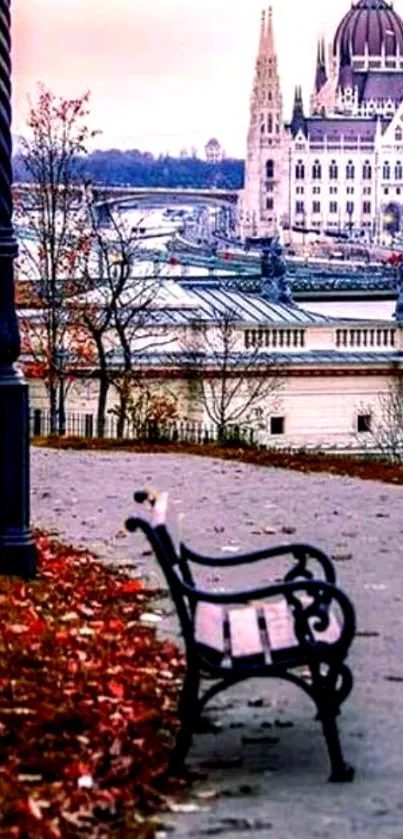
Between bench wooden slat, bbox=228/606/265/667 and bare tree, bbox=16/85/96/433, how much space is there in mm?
23101

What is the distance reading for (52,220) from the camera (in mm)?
32406

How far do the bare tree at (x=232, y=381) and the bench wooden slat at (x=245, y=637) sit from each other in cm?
2450

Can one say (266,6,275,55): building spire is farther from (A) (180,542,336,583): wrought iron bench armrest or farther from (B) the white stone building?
(A) (180,542,336,583): wrought iron bench armrest

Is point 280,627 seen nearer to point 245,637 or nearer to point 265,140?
point 245,637

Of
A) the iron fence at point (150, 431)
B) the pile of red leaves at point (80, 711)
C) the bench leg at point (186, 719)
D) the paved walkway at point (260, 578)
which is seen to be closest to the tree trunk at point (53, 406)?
the iron fence at point (150, 431)

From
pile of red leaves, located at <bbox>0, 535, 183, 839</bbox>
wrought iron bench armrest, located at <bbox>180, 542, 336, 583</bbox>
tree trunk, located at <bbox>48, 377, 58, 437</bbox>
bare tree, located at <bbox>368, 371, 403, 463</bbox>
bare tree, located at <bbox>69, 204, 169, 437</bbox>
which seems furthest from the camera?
bare tree, located at <bbox>368, 371, 403, 463</bbox>

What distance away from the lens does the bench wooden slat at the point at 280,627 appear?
5859mm

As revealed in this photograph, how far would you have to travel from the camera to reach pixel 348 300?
268 feet

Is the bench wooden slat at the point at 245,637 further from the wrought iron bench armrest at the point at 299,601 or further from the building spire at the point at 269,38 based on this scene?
the building spire at the point at 269,38

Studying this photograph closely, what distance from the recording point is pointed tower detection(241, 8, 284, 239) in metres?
194

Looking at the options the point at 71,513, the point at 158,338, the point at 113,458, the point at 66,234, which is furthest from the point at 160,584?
the point at 158,338

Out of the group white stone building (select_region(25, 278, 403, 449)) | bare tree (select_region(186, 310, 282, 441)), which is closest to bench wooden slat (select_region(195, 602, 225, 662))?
white stone building (select_region(25, 278, 403, 449))

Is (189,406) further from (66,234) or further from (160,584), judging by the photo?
(160,584)

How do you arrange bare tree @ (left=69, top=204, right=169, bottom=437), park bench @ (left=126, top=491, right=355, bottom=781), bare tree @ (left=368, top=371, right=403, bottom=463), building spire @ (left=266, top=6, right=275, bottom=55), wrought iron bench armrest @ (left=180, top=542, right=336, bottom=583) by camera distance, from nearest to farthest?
park bench @ (left=126, top=491, right=355, bottom=781) < wrought iron bench armrest @ (left=180, top=542, right=336, bottom=583) < bare tree @ (left=69, top=204, right=169, bottom=437) < bare tree @ (left=368, top=371, right=403, bottom=463) < building spire @ (left=266, top=6, right=275, bottom=55)
